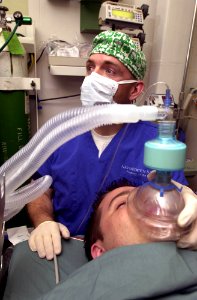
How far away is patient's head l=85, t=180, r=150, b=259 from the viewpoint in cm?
79

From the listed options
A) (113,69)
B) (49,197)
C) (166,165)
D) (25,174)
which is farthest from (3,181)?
(113,69)

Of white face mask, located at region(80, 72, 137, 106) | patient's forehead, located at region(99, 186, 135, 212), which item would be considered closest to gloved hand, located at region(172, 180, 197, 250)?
patient's forehead, located at region(99, 186, 135, 212)

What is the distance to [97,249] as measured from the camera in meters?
0.88

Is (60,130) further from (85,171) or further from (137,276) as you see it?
(85,171)

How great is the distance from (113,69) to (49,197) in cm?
75

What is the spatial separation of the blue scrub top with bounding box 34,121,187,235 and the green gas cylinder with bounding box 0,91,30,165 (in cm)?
48

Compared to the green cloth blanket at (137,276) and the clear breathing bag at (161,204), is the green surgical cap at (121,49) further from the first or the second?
the green cloth blanket at (137,276)

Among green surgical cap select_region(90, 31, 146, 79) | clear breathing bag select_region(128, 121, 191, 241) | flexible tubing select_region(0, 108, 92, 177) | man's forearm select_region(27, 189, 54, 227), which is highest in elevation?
green surgical cap select_region(90, 31, 146, 79)

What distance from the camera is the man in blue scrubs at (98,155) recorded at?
1.25m

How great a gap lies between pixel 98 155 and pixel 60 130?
2.14 ft

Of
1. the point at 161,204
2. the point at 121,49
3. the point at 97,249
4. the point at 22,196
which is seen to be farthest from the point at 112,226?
the point at 121,49

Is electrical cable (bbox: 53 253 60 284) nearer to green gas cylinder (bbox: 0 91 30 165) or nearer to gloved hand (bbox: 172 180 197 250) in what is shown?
gloved hand (bbox: 172 180 197 250)

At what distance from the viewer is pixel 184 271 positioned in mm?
617

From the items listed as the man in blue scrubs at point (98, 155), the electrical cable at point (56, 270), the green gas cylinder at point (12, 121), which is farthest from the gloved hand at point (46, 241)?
the green gas cylinder at point (12, 121)
